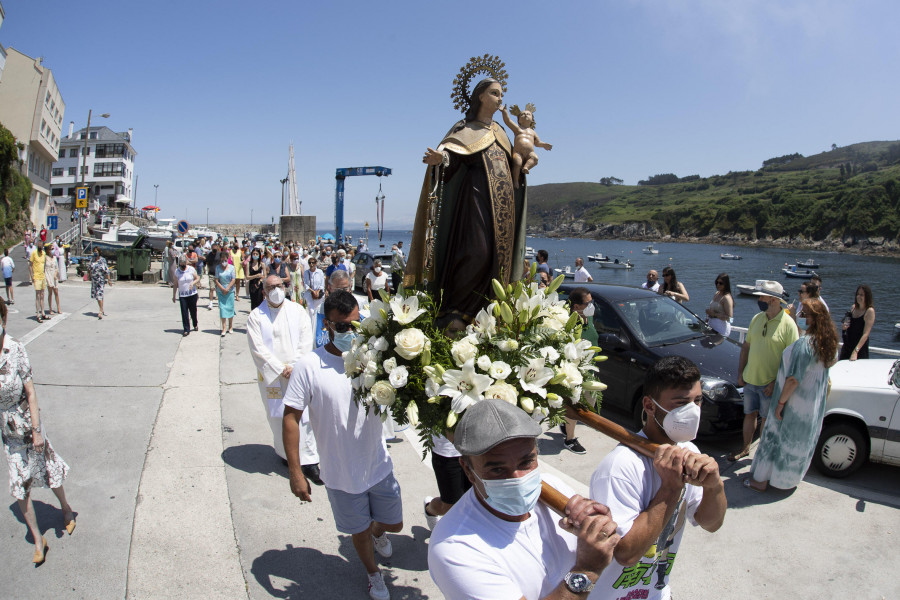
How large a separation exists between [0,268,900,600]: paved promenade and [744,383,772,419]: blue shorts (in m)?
0.68

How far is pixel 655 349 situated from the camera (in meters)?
6.90

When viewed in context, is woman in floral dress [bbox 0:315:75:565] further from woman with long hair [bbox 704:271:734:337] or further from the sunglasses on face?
woman with long hair [bbox 704:271:734:337]

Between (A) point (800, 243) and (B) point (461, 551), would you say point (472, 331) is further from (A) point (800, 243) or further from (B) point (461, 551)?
(A) point (800, 243)

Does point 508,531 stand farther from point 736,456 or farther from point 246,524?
point 736,456

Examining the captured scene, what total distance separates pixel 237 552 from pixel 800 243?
129m

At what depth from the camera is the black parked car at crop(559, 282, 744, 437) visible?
20.3ft

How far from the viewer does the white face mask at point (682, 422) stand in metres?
2.25

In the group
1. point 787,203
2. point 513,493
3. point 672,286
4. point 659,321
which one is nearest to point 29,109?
point 672,286

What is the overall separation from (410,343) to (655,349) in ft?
17.6

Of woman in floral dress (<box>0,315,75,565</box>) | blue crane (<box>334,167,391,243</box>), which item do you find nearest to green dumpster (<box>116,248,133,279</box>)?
blue crane (<box>334,167,391,243</box>)

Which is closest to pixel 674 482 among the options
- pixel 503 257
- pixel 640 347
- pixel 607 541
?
pixel 607 541

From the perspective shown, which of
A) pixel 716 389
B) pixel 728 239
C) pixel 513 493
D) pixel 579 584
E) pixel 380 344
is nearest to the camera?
pixel 579 584

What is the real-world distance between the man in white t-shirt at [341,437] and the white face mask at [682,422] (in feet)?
6.26

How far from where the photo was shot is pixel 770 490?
17.1 ft
